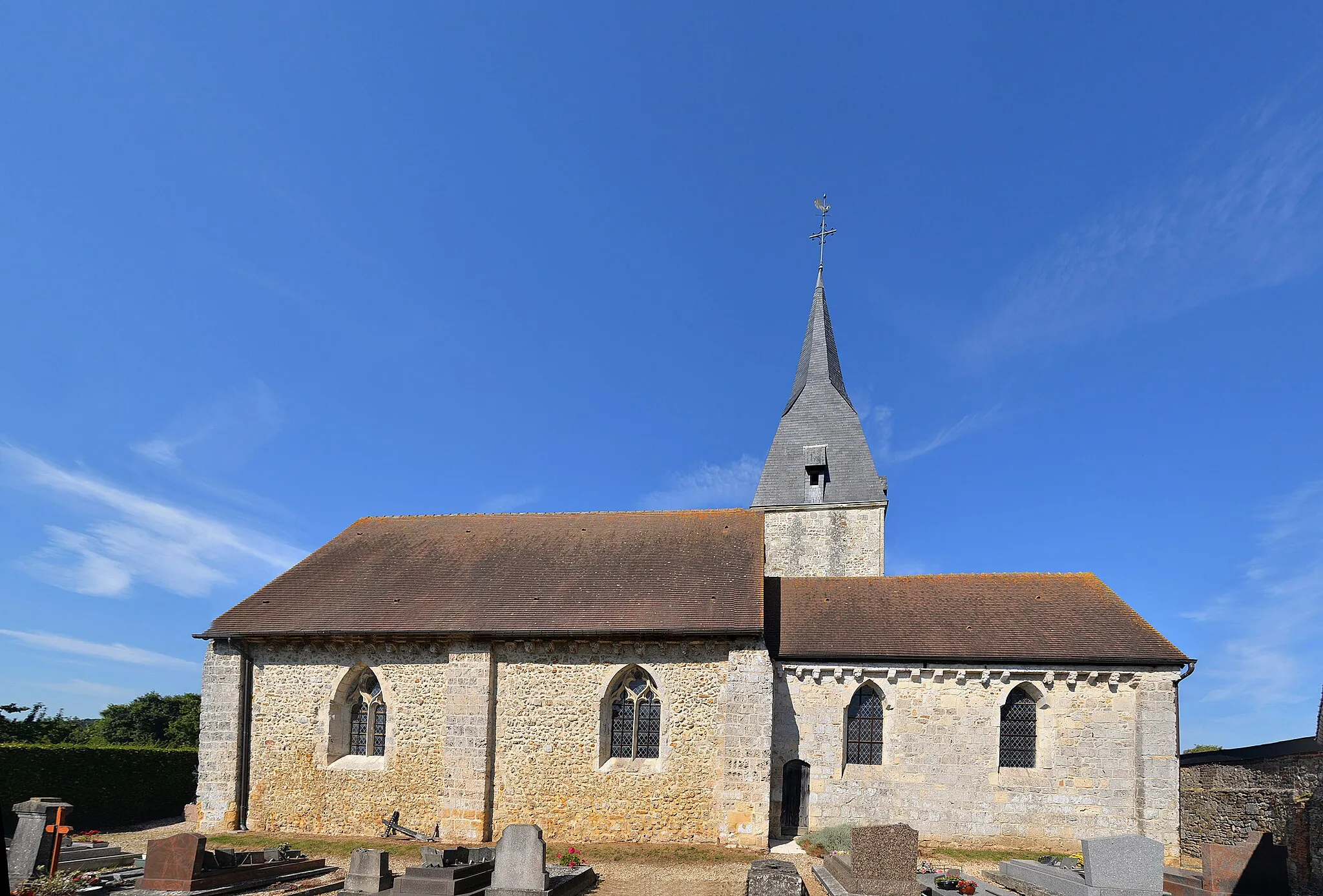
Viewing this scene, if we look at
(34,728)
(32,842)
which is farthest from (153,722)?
(32,842)

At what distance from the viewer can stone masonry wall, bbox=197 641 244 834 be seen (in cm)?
1706

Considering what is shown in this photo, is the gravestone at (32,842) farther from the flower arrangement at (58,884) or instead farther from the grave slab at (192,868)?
the grave slab at (192,868)

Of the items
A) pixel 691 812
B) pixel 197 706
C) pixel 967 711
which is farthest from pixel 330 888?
pixel 197 706

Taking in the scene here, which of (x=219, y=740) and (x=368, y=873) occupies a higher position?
(x=219, y=740)

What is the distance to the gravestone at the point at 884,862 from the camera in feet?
38.7

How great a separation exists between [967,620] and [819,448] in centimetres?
1085

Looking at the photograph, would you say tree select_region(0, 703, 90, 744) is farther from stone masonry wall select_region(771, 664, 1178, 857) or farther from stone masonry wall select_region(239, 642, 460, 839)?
stone masonry wall select_region(771, 664, 1178, 857)

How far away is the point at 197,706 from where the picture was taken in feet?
105

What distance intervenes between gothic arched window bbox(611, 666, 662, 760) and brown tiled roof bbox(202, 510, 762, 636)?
134 cm

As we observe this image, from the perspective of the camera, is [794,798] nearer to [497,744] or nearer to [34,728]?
[497,744]

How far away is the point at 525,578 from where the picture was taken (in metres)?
18.7

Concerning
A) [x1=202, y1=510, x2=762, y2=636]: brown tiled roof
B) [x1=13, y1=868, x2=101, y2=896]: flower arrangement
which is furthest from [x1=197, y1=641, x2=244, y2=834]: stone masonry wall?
[x1=13, y1=868, x2=101, y2=896]: flower arrangement

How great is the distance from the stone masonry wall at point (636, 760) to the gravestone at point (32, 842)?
24.6 feet

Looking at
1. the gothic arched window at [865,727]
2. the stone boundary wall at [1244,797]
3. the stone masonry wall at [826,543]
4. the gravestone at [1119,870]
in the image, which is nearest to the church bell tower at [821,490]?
the stone masonry wall at [826,543]
